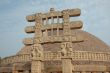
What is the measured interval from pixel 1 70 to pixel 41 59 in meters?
2.93

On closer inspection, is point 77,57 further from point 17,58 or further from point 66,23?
point 17,58

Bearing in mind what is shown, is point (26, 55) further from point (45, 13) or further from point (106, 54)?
point (106, 54)

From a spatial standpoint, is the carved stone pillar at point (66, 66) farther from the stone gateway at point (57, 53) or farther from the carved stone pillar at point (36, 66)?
the carved stone pillar at point (36, 66)

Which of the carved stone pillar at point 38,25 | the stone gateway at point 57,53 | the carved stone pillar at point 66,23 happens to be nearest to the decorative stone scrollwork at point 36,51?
the stone gateway at point 57,53

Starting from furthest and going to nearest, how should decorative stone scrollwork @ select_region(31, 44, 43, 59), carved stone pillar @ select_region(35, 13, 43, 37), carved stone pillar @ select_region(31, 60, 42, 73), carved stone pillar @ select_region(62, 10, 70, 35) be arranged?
carved stone pillar @ select_region(35, 13, 43, 37) → decorative stone scrollwork @ select_region(31, 44, 43, 59) → carved stone pillar @ select_region(31, 60, 42, 73) → carved stone pillar @ select_region(62, 10, 70, 35)

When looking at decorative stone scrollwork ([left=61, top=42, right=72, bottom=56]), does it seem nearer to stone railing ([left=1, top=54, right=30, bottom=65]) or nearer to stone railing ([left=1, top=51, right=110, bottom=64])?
stone railing ([left=1, top=51, right=110, bottom=64])

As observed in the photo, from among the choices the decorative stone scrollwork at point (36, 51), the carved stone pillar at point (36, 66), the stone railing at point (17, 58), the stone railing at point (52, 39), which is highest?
the stone railing at point (52, 39)

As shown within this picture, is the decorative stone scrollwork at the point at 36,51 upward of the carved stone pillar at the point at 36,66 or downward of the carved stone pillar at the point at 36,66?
upward

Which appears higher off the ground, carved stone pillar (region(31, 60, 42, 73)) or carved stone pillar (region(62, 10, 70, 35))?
carved stone pillar (region(62, 10, 70, 35))

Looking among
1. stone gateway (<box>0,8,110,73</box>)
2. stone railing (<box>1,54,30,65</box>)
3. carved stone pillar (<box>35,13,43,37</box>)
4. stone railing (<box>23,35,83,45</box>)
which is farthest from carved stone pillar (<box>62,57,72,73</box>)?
stone railing (<box>1,54,30,65</box>)

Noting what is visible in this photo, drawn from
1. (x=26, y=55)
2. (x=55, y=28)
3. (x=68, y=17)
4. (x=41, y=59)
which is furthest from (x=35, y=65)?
(x=68, y=17)

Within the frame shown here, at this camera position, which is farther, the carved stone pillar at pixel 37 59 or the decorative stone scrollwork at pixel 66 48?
the carved stone pillar at pixel 37 59

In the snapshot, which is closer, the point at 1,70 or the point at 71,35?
the point at 71,35

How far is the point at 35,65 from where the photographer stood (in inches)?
452
